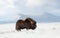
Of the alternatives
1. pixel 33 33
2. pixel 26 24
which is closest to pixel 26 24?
pixel 26 24

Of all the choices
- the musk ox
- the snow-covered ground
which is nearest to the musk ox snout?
the musk ox

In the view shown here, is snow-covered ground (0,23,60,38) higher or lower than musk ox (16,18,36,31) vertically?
lower

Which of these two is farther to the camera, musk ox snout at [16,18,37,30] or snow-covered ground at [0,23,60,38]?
musk ox snout at [16,18,37,30]

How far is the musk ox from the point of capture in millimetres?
15961

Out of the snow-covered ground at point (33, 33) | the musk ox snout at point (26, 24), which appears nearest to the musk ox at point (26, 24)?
the musk ox snout at point (26, 24)

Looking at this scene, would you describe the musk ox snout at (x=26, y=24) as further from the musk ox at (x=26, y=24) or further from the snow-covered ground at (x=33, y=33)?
the snow-covered ground at (x=33, y=33)

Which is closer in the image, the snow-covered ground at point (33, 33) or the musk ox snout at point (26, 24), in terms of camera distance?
the snow-covered ground at point (33, 33)

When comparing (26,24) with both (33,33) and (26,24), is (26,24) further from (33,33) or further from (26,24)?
(33,33)

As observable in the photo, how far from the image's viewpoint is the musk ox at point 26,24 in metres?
16.0

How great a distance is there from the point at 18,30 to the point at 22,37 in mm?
4199

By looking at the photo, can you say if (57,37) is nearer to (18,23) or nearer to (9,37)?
(9,37)

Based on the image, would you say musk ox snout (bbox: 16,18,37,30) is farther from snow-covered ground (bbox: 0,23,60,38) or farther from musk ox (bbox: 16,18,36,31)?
snow-covered ground (bbox: 0,23,60,38)

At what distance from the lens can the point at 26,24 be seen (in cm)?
1596

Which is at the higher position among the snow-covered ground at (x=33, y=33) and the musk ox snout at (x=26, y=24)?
the musk ox snout at (x=26, y=24)
